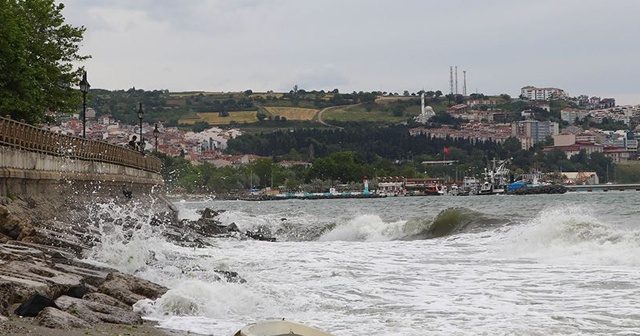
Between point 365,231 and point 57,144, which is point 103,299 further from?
point 365,231

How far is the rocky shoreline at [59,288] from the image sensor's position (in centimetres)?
972

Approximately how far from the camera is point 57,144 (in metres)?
29.4

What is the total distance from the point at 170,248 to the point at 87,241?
4312mm

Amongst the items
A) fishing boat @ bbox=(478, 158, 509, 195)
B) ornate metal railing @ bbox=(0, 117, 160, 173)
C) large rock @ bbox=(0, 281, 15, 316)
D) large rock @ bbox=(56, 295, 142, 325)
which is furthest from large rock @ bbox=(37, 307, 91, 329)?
fishing boat @ bbox=(478, 158, 509, 195)

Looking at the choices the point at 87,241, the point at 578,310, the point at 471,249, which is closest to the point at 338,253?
the point at 471,249

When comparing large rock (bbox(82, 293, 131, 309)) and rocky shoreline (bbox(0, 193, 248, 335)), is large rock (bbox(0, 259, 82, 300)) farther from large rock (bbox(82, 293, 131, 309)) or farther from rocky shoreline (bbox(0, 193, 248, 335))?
large rock (bbox(82, 293, 131, 309))

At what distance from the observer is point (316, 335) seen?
25.8 ft

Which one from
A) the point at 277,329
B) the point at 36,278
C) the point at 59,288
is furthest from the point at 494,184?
the point at 277,329

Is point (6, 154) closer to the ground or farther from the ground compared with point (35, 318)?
farther from the ground

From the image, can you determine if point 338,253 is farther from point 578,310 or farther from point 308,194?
point 308,194

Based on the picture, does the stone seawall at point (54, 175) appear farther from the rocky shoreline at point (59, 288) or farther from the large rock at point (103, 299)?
the large rock at point (103, 299)

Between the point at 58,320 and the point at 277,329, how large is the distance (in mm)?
2935

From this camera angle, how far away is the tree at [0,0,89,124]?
34.6 m

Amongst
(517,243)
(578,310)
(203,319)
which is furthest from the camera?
(517,243)
